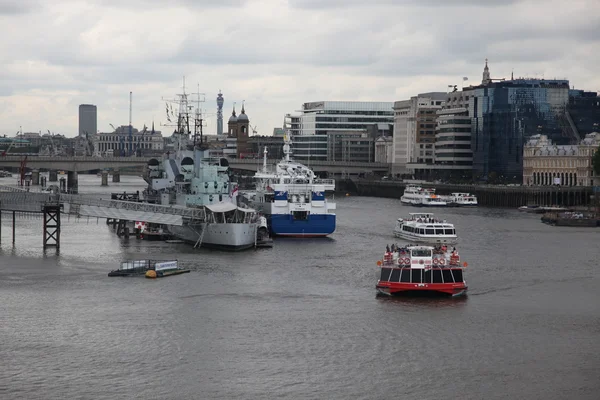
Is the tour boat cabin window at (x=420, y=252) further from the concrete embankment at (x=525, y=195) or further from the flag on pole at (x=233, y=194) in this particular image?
the concrete embankment at (x=525, y=195)

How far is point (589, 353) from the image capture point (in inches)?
1730

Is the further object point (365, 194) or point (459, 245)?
point (365, 194)

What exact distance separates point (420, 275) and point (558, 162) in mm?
105600

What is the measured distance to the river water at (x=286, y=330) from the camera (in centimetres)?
3906

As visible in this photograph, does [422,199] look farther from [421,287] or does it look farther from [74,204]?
[421,287]

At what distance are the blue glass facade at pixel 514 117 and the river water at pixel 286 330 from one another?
101067 mm

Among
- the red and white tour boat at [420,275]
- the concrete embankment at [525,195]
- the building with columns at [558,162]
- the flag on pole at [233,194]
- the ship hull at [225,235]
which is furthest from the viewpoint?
the building with columns at [558,162]

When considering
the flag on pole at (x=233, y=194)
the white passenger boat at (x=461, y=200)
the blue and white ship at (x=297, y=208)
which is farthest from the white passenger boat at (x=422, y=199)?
the flag on pole at (x=233, y=194)

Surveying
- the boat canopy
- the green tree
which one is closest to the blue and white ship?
the boat canopy

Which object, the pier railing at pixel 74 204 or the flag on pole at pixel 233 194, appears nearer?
the pier railing at pixel 74 204

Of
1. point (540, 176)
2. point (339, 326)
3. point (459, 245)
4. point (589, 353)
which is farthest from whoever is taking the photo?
point (540, 176)

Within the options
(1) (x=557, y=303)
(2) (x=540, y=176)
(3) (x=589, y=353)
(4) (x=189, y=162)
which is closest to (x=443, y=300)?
(1) (x=557, y=303)

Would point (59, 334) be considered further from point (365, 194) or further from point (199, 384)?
point (365, 194)

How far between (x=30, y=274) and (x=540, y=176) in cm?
11025
